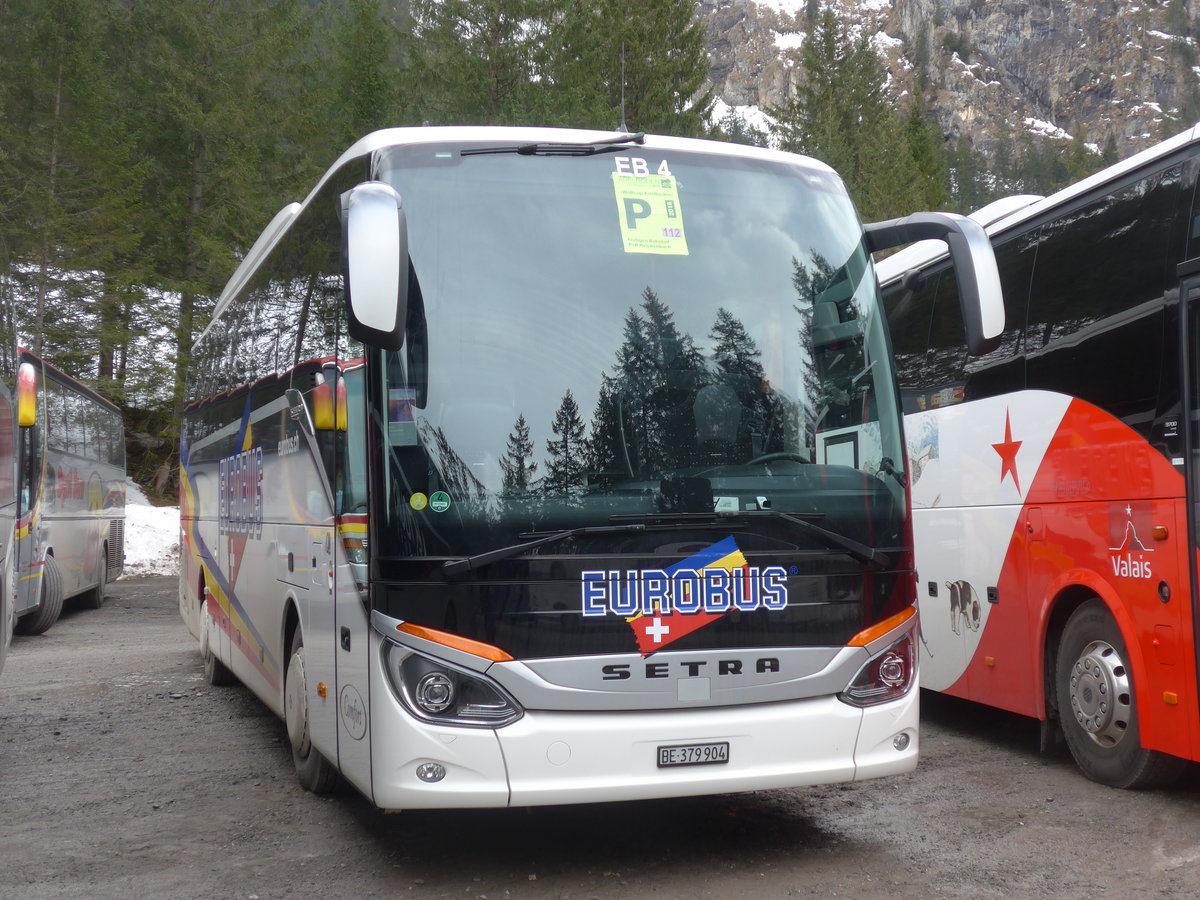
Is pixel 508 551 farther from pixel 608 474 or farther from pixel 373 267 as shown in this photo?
pixel 373 267

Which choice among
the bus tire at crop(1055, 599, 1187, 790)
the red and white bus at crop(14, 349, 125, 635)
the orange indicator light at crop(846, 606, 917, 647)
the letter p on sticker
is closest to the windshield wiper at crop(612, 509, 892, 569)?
the orange indicator light at crop(846, 606, 917, 647)

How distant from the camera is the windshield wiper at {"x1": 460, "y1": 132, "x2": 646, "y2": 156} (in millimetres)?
5316

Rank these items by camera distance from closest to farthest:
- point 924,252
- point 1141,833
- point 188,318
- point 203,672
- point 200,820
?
1. point 1141,833
2. point 200,820
3. point 924,252
4. point 203,672
5. point 188,318

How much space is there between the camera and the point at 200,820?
21.1ft

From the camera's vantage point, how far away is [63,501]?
690 inches

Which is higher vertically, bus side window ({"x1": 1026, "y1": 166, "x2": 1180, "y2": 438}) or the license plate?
bus side window ({"x1": 1026, "y1": 166, "x2": 1180, "y2": 438})

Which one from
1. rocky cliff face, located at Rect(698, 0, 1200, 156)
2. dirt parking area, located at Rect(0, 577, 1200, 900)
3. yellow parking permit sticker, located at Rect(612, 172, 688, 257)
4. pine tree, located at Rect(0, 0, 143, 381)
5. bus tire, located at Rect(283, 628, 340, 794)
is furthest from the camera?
rocky cliff face, located at Rect(698, 0, 1200, 156)

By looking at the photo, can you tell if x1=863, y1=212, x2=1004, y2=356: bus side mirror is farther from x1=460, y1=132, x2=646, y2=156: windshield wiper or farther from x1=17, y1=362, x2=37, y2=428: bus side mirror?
x1=17, y1=362, x2=37, y2=428: bus side mirror

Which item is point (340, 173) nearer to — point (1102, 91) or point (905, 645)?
point (905, 645)

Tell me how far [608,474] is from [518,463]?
1.20ft

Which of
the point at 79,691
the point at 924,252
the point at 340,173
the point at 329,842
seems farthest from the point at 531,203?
the point at 79,691

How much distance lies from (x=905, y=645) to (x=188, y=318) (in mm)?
31153

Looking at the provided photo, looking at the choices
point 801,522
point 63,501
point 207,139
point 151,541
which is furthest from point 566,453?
point 207,139

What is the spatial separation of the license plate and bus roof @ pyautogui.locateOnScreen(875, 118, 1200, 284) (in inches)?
147
